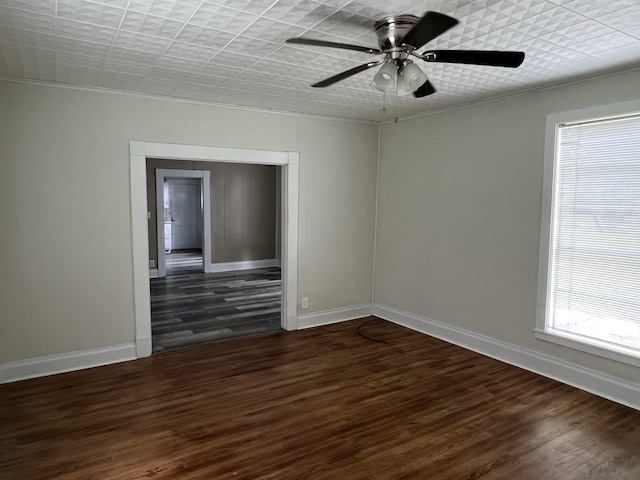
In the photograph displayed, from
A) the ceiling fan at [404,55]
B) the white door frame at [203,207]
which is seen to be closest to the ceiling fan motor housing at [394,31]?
the ceiling fan at [404,55]

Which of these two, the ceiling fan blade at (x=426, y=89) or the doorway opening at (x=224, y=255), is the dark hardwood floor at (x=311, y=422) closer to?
the doorway opening at (x=224, y=255)

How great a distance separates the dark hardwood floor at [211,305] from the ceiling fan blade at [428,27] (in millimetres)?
3583

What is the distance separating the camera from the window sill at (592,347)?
308 cm

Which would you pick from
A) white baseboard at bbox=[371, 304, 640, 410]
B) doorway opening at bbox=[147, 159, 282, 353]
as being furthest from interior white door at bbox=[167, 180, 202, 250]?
white baseboard at bbox=[371, 304, 640, 410]

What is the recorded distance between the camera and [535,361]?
368 cm

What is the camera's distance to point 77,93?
11.6 feet

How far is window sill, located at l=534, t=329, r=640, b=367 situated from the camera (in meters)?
3.08

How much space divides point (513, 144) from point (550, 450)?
2506mm

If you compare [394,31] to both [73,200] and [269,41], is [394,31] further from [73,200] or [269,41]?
[73,200]

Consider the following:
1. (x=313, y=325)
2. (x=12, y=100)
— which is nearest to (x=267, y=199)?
(x=313, y=325)

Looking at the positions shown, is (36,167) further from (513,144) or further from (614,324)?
(614,324)

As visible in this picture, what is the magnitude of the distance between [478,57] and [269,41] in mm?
1233

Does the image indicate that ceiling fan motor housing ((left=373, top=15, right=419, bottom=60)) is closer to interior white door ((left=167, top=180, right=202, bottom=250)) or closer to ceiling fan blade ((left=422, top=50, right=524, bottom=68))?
ceiling fan blade ((left=422, top=50, right=524, bottom=68))

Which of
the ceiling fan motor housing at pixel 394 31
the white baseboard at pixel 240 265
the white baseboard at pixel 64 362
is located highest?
the ceiling fan motor housing at pixel 394 31
